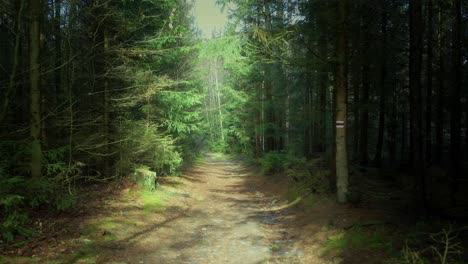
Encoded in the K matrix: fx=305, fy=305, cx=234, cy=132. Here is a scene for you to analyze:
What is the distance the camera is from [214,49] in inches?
420

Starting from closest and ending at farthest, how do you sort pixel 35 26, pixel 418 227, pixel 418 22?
pixel 418 227, pixel 35 26, pixel 418 22

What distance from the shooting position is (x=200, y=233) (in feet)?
27.9

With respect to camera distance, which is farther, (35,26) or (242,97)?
(242,97)

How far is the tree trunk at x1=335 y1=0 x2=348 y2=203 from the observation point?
898 cm

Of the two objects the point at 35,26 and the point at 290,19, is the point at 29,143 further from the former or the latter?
the point at 290,19

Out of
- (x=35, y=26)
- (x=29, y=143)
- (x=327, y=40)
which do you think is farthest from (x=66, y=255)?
(x=327, y=40)

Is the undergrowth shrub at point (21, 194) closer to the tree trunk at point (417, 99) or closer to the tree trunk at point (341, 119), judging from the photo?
the tree trunk at point (341, 119)

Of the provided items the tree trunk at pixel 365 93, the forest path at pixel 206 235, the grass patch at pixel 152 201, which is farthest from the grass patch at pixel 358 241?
the tree trunk at pixel 365 93

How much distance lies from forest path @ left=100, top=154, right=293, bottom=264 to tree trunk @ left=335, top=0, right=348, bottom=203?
2552 mm

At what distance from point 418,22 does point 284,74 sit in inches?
436

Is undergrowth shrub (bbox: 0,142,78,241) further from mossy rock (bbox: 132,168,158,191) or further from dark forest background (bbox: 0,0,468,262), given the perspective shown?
mossy rock (bbox: 132,168,158,191)

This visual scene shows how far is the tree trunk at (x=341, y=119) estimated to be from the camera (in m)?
8.98

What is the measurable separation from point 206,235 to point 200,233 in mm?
228

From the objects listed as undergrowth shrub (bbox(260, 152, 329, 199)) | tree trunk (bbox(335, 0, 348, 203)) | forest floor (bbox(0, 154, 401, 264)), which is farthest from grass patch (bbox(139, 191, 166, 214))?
tree trunk (bbox(335, 0, 348, 203))
